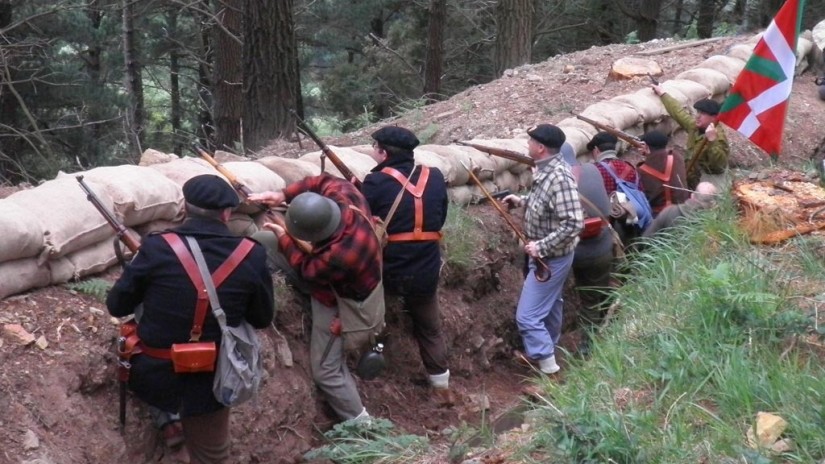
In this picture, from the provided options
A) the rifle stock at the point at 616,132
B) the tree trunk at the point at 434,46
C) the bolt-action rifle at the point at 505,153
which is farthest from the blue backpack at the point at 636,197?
the tree trunk at the point at 434,46

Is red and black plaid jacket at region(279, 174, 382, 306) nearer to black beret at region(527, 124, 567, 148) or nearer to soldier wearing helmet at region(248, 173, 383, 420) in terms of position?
soldier wearing helmet at region(248, 173, 383, 420)

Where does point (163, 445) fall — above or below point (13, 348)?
below

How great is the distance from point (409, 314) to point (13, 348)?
2656mm

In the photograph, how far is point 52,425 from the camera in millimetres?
4047

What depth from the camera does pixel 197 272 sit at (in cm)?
382

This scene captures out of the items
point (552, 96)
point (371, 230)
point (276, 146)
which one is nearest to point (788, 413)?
point (371, 230)

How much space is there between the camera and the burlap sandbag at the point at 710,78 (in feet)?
35.7

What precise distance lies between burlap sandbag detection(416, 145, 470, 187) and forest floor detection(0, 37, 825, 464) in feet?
1.16

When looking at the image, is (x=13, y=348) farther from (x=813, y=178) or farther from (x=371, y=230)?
(x=813, y=178)

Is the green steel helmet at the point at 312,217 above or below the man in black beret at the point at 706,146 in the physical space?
above

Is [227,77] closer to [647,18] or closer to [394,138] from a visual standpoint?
[394,138]

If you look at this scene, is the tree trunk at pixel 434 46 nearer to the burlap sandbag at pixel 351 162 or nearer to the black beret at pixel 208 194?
the burlap sandbag at pixel 351 162

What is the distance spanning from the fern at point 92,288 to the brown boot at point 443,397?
236 cm

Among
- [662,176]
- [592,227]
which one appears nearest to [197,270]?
[592,227]
